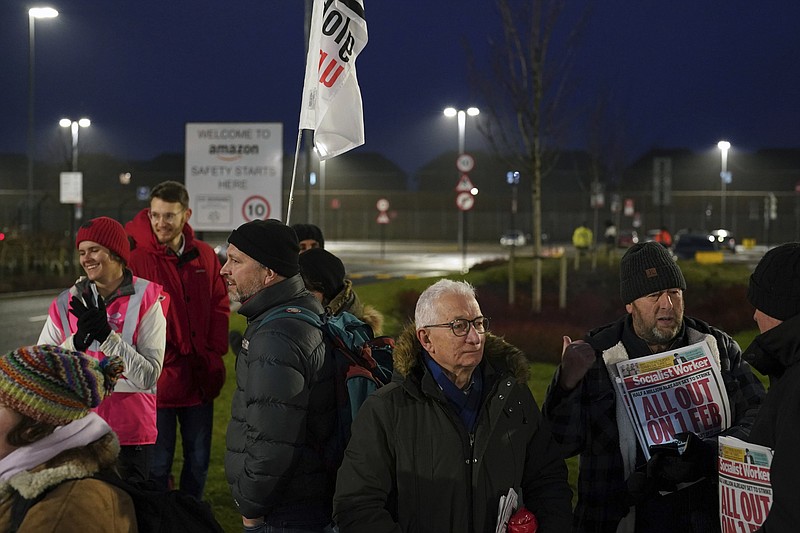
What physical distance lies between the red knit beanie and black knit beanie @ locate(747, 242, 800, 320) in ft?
10.4

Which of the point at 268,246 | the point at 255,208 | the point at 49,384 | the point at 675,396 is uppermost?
the point at 255,208

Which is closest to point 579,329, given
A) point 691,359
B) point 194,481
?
point 194,481

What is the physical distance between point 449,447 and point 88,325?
2064mm

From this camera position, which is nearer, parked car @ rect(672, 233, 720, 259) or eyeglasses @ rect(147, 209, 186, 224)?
eyeglasses @ rect(147, 209, 186, 224)

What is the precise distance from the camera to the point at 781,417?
2.49 metres

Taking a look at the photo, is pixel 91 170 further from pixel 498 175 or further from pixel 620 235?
pixel 620 235

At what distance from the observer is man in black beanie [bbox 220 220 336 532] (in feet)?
11.1

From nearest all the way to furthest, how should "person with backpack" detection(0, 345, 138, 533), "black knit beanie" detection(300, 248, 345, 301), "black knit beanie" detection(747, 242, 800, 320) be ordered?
"person with backpack" detection(0, 345, 138, 533), "black knit beanie" detection(747, 242, 800, 320), "black knit beanie" detection(300, 248, 345, 301)

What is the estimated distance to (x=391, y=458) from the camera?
317 cm

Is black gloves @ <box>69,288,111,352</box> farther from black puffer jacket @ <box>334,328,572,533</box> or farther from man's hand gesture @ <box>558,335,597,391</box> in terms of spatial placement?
man's hand gesture @ <box>558,335,597,391</box>

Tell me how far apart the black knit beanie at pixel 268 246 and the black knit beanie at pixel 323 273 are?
74cm

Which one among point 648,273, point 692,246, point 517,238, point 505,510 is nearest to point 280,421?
point 505,510

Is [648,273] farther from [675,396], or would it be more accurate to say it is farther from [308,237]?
[308,237]

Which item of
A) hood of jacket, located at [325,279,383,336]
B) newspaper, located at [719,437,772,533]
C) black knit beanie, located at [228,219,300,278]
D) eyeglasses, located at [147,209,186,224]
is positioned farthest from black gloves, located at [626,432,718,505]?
eyeglasses, located at [147,209,186,224]
